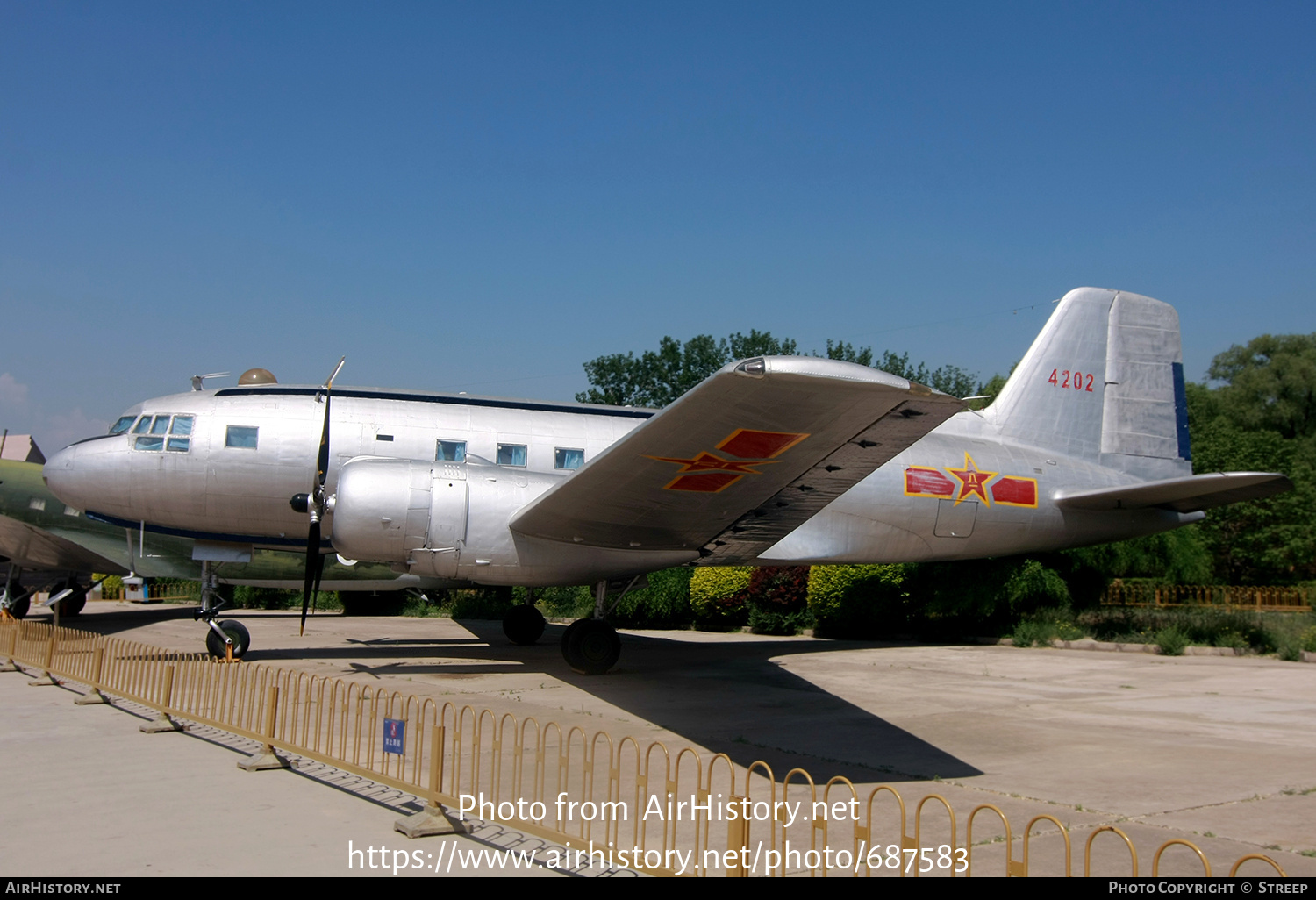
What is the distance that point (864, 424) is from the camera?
847 cm

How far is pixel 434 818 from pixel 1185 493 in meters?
14.6

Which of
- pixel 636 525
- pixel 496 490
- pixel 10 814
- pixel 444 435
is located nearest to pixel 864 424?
pixel 636 525

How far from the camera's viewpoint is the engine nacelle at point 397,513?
39.4 ft

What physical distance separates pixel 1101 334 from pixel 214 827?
17280 millimetres

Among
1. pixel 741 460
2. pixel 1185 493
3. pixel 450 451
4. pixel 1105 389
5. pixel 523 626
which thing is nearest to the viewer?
pixel 741 460

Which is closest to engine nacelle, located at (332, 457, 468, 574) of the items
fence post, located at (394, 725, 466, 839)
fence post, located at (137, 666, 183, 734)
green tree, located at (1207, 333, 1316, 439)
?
fence post, located at (137, 666, 183, 734)

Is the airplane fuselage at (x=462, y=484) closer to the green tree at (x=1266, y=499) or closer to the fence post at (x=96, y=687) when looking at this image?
the fence post at (x=96, y=687)

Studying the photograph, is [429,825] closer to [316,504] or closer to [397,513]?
[397,513]

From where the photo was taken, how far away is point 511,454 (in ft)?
48.4

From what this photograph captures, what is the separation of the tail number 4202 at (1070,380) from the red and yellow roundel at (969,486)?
216cm

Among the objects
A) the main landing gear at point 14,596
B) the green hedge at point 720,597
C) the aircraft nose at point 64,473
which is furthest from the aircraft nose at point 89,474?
the green hedge at point 720,597

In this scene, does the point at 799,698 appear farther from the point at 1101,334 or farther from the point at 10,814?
the point at 1101,334

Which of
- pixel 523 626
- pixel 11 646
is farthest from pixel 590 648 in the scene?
pixel 11 646
